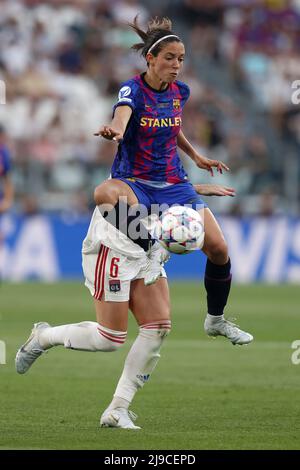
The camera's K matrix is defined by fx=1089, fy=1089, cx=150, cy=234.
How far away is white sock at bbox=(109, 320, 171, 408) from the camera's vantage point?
293 inches

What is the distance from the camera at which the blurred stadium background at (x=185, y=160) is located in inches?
540

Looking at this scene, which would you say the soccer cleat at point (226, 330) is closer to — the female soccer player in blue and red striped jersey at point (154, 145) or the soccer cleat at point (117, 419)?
the female soccer player in blue and red striped jersey at point (154, 145)

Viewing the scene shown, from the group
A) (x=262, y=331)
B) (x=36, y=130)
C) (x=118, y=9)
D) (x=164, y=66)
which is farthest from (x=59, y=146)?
(x=164, y=66)

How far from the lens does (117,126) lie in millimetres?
6938

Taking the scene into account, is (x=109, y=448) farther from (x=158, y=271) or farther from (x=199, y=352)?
(x=199, y=352)

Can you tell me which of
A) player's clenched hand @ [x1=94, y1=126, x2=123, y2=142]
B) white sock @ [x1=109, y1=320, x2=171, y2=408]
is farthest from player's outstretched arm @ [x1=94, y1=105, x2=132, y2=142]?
A: white sock @ [x1=109, y1=320, x2=171, y2=408]

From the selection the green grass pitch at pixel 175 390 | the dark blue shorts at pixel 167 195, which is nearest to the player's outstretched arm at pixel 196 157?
the dark blue shorts at pixel 167 195

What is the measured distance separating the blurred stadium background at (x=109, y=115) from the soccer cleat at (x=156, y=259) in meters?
13.8

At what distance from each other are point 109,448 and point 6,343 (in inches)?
244

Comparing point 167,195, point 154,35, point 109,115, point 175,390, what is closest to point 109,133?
point 167,195

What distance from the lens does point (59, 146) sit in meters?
21.9

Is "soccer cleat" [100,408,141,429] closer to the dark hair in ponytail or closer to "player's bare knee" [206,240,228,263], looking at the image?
"player's bare knee" [206,240,228,263]

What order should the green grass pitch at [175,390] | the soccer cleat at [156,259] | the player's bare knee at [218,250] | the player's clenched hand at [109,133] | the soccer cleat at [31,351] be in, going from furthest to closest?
the soccer cleat at [31,351] < the player's bare knee at [218,250] < the soccer cleat at [156,259] < the green grass pitch at [175,390] < the player's clenched hand at [109,133]

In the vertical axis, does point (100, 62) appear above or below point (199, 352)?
above
